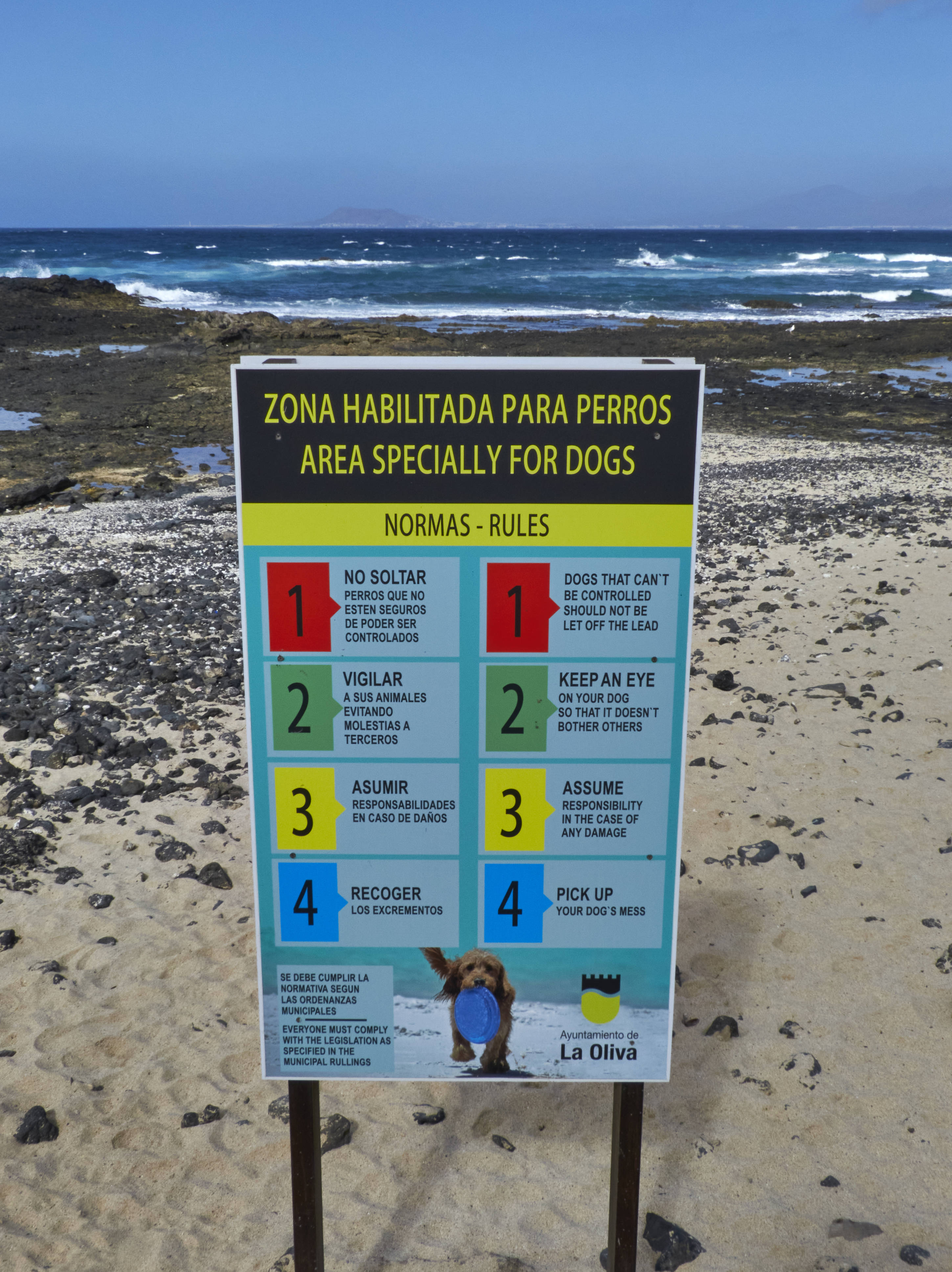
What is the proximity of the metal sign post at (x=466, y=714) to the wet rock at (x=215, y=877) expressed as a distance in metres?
2.03

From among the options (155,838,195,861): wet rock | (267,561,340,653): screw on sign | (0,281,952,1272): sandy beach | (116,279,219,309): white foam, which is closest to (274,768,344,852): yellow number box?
(267,561,340,653): screw on sign

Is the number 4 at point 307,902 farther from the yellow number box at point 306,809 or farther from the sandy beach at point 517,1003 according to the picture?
the sandy beach at point 517,1003

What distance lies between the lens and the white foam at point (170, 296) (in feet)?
133

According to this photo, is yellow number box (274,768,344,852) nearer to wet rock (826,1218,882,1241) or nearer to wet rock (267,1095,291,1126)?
wet rock (267,1095,291,1126)

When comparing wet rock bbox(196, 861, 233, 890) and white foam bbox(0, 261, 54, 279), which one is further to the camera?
white foam bbox(0, 261, 54, 279)

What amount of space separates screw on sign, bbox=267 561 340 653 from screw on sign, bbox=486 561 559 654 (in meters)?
0.33

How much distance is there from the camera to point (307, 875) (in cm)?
221

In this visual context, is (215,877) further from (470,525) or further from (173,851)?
(470,525)

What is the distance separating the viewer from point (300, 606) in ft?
6.81

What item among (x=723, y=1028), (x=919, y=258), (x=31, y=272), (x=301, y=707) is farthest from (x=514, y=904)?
(x=919, y=258)

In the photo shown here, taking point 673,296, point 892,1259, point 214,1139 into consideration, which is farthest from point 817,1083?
point 673,296

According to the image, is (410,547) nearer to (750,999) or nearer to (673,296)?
(750,999)

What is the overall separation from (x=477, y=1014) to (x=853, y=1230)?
4.67 feet

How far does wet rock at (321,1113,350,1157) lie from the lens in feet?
10.0
